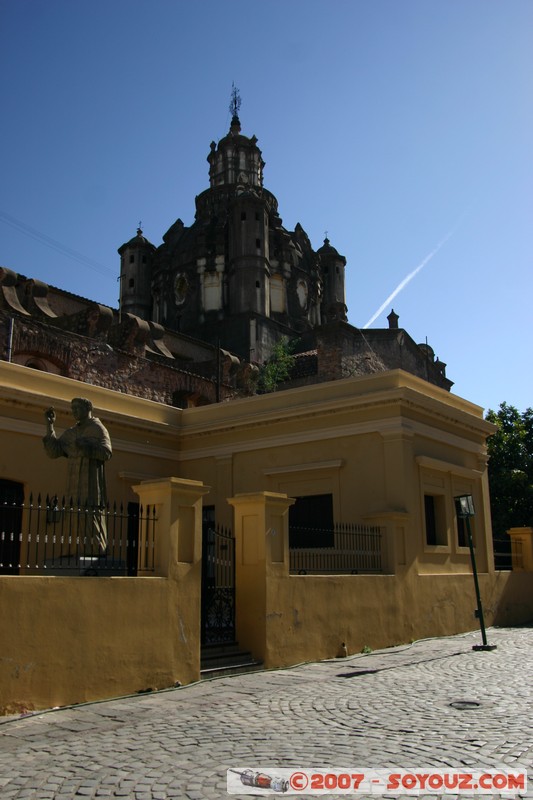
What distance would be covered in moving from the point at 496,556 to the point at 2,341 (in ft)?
48.5

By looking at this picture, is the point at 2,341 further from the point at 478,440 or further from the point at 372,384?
the point at 478,440

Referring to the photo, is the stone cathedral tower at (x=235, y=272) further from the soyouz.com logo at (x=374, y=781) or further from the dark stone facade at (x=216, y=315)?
the soyouz.com logo at (x=374, y=781)

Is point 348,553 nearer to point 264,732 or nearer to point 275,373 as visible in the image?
point 264,732

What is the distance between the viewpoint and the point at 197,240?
43.3 m

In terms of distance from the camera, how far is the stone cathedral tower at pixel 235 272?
40.4m

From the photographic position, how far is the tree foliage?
80.1 ft

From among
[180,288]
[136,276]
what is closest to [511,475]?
[180,288]

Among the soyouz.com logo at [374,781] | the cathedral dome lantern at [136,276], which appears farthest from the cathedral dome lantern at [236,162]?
the soyouz.com logo at [374,781]

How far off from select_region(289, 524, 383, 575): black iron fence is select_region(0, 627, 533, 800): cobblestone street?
322 centimetres

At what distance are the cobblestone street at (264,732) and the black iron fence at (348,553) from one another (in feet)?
10.6

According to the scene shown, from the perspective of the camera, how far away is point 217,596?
1062 centimetres

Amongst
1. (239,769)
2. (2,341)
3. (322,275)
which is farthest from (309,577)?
(322,275)

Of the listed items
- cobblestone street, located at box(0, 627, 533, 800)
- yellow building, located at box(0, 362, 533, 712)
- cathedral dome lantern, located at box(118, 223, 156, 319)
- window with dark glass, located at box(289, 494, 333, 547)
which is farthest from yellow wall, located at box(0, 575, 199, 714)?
cathedral dome lantern, located at box(118, 223, 156, 319)

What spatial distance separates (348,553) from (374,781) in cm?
808
